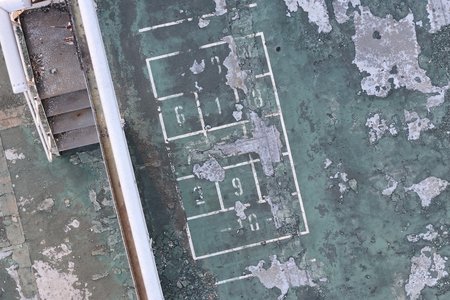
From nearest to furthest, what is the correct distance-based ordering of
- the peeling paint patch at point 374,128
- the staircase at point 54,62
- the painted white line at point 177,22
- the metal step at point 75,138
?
the painted white line at point 177,22, the peeling paint patch at point 374,128, the staircase at point 54,62, the metal step at point 75,138

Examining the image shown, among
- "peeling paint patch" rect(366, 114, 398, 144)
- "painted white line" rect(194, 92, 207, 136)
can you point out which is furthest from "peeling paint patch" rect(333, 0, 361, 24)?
"painted white line" rect(194, 92, 207, 136)

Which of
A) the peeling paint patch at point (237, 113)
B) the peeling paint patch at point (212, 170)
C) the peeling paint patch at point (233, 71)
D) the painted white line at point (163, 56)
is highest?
the painted white line at point (163, 56)

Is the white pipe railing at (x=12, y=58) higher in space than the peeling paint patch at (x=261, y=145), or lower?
higher

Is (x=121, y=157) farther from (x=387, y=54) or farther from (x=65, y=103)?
(x=387, y=54)

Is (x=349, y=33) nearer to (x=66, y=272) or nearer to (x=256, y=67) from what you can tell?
(x=256, y=67)

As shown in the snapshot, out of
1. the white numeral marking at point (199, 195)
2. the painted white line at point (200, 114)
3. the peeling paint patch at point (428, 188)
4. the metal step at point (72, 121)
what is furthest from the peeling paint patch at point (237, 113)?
the metal step at point (72, 121)

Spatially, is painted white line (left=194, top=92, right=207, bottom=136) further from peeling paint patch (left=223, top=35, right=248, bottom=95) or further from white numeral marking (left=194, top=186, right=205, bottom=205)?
white numeral marking (left=194, top=186, right=205, bottom=205)

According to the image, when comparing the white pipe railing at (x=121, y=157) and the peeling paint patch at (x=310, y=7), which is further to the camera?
the peeling paint patch at (x=310, y=7)

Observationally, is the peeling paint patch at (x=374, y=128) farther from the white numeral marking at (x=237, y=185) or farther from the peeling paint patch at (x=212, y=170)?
the peeling paint patch at (x=212, y=170)
